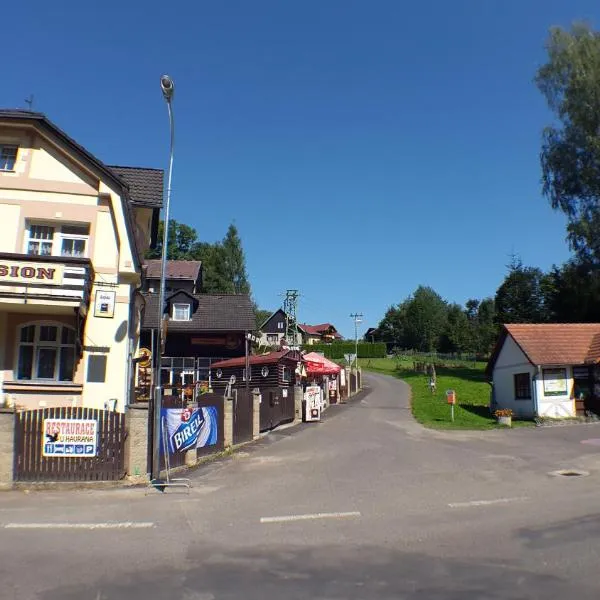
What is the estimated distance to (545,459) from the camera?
15922mm

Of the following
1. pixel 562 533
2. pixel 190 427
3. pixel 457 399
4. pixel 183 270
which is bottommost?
pixel 562 533

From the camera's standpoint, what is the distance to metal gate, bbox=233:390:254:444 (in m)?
19.3

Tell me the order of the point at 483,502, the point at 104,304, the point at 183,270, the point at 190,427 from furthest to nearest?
the point at 183,270 → the point at 104,304 → the point at 190,427 → the point at 483,502

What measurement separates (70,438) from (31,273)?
17.9ft

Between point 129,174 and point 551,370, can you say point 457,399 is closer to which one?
point 551,370

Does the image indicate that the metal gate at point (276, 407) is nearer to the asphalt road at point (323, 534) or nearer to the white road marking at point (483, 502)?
the asphalt road at point (323, 534)

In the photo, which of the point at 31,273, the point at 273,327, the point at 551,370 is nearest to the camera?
the point at 31,273

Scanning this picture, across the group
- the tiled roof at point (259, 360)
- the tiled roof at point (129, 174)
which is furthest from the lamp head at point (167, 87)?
the tiled roof at point (259, 360)

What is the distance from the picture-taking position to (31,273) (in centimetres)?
1574

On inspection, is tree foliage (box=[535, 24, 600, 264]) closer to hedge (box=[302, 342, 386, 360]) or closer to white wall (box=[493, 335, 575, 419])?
white wall (box=[493, 335, 575, 419])

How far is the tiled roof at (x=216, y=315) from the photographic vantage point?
127ft

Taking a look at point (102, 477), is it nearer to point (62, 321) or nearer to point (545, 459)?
point (62, 321)

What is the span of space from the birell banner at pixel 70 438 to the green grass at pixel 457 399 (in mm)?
16319

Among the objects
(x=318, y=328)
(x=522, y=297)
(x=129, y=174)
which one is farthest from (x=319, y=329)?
(x=129, y=174)
